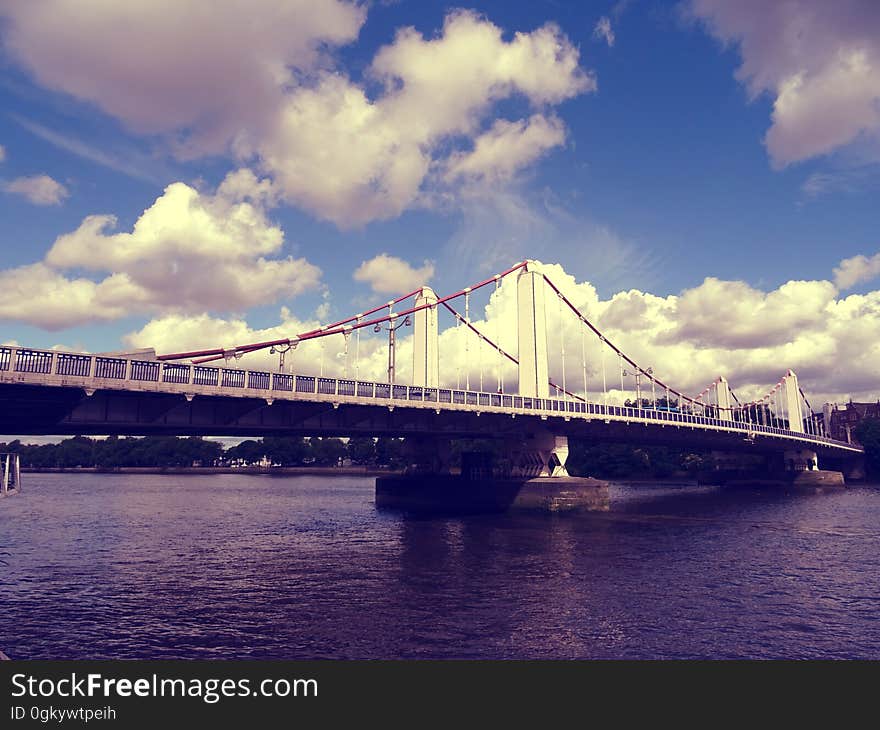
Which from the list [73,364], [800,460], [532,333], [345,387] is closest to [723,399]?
[800,460]

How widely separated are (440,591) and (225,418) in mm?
21964

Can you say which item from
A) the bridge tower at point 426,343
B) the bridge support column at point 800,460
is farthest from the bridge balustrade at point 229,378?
the bridge support column at point 800,460

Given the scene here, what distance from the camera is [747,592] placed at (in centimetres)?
2714

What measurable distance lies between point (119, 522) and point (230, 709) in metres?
54.1

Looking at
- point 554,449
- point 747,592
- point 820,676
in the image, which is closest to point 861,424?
point 554,449

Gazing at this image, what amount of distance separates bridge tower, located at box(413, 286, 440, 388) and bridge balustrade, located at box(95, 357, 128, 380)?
151ft

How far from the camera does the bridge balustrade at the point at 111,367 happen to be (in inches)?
1267

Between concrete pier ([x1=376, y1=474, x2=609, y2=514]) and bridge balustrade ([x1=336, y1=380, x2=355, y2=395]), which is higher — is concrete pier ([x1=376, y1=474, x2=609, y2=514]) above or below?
below

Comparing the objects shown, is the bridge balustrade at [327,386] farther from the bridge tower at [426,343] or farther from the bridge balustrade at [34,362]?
the bridge tower at [426,343]

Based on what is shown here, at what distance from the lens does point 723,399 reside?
14812cm

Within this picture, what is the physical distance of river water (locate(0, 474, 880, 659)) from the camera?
19344 mm

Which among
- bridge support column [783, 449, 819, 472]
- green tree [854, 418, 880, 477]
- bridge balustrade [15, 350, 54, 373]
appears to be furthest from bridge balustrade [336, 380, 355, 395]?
green tree [854, 418, 880, 477]

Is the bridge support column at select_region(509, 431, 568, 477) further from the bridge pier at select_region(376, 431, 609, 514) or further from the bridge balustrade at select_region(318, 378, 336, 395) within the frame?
the bridge balustrade at select_region(318, 378, 336, 395)

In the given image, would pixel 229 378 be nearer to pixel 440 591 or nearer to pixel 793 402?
pixel 440 591
